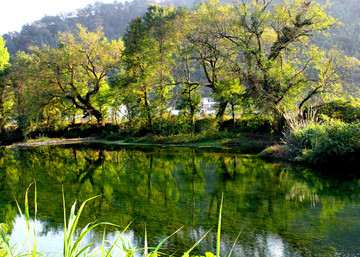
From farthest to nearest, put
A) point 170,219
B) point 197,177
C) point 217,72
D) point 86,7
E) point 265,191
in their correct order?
point 86,7, point 217,72, point 197,177, point 265,191, point 170,219

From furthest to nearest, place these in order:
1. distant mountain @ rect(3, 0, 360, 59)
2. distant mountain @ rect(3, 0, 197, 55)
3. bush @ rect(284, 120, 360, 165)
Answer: distant mountain @ rect(3, 0, 197, 55) → distant mountain @ rect(3, 0, 360, 59) → bush @ rect(284, 120, 360, 165)

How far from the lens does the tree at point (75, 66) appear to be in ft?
79.2

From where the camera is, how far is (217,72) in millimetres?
20375

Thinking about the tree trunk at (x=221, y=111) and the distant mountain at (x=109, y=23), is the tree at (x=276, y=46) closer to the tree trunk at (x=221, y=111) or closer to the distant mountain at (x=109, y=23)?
the tree trunk at (x=221, y=111)

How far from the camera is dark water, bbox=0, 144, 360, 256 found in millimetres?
4164

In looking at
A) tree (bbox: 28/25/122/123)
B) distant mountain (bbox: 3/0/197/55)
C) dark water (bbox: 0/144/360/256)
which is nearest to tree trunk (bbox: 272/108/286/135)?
dark water (bbox: 0/144/360/256)

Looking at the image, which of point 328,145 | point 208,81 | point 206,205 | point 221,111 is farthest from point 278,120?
point 206,205

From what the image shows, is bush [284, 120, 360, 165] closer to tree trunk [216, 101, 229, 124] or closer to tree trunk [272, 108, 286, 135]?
tree trunk [272, 108, 286, 135]

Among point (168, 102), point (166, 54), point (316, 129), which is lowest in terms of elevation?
point (316, 129)

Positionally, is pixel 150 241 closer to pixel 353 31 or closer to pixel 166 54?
pixel 166 54

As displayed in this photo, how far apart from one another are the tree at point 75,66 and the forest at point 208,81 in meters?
0.08

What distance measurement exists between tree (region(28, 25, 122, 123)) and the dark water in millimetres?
15216

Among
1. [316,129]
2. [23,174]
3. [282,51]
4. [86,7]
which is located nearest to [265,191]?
[316,129]

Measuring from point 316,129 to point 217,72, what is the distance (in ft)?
35.2
